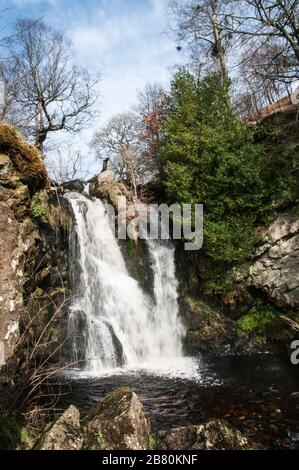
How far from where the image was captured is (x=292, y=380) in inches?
305

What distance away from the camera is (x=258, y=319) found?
1055 cm

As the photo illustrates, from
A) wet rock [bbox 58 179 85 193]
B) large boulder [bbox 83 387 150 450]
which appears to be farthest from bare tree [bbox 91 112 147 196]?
large boulder [bbox 83 387 150 450]

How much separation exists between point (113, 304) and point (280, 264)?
509 cm

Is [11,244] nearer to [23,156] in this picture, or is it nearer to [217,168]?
[23,156]

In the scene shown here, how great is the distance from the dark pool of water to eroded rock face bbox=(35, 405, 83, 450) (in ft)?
6.67

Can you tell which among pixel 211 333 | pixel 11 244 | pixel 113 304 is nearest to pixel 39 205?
pixel 11 244

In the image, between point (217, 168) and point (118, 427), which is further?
point (217, 168)

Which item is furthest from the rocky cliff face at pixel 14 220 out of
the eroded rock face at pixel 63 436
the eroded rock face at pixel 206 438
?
the eroded rock face at pixel 206 438

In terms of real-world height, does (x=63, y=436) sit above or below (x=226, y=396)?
above

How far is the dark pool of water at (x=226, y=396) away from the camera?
5.84m

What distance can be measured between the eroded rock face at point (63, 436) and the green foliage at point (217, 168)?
24.2 ft
